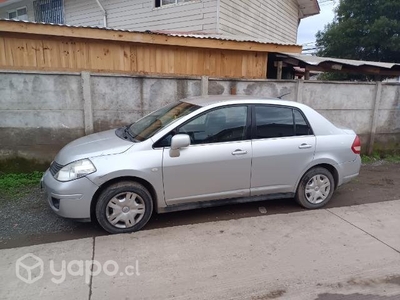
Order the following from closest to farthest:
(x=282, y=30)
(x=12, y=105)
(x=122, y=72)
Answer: (x=12, y=105) < (x=122, y=72) < (x=282, y=30)

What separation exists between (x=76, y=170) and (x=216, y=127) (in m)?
1.75

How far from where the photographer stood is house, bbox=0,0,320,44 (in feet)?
28.7

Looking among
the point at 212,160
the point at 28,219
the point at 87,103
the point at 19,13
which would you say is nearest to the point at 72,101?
the point at 87,103

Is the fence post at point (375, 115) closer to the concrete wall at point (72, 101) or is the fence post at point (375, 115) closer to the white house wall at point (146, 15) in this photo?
the concrete wall at point (72, 101)

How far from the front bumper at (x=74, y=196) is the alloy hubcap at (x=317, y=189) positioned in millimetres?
2907

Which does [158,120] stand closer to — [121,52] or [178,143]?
[178,143]

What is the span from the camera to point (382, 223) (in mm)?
4012

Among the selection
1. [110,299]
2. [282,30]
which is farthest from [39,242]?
[282,30]

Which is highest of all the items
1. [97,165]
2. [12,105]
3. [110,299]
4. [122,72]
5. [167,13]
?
[167,13]

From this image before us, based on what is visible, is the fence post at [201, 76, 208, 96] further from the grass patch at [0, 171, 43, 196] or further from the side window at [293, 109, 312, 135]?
the grass patch at [0, 171, 43, 196]

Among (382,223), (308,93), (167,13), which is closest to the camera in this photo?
(382,223)

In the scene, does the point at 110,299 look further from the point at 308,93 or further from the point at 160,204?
the point at 308,93

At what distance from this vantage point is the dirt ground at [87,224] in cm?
353

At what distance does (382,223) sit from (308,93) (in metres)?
3.61
